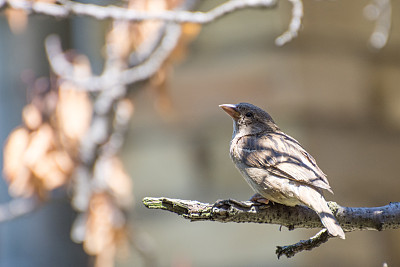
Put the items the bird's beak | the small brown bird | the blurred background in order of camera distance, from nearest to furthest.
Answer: the small brown bird < the bird's beak < the blurred background

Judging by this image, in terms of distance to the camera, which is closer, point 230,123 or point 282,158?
point 282,158

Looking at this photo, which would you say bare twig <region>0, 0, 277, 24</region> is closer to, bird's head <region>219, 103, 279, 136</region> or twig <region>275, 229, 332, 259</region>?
bird's head <region>219, 103, 279, 136</region>

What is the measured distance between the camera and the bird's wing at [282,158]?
117 inches

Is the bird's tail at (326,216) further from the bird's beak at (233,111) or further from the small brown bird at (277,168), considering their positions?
the bird's beak at (233,111)

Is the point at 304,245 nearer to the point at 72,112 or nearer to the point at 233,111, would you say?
the point at 233,111

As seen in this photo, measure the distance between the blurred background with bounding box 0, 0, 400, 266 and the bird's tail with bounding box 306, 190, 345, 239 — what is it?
337 cm

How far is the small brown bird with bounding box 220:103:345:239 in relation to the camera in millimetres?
2812

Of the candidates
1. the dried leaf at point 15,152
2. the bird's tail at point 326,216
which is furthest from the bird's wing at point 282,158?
the dried leaf at point 15,152

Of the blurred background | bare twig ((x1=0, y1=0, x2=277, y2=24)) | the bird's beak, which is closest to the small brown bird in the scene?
the bird's beak

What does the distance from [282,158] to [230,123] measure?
3.32 metres

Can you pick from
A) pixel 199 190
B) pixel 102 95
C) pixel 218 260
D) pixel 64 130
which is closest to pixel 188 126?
pixel 199 190

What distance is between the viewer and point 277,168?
316 centimetres

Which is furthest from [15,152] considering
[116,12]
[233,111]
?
[233,111]

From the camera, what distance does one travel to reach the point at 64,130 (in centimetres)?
435
